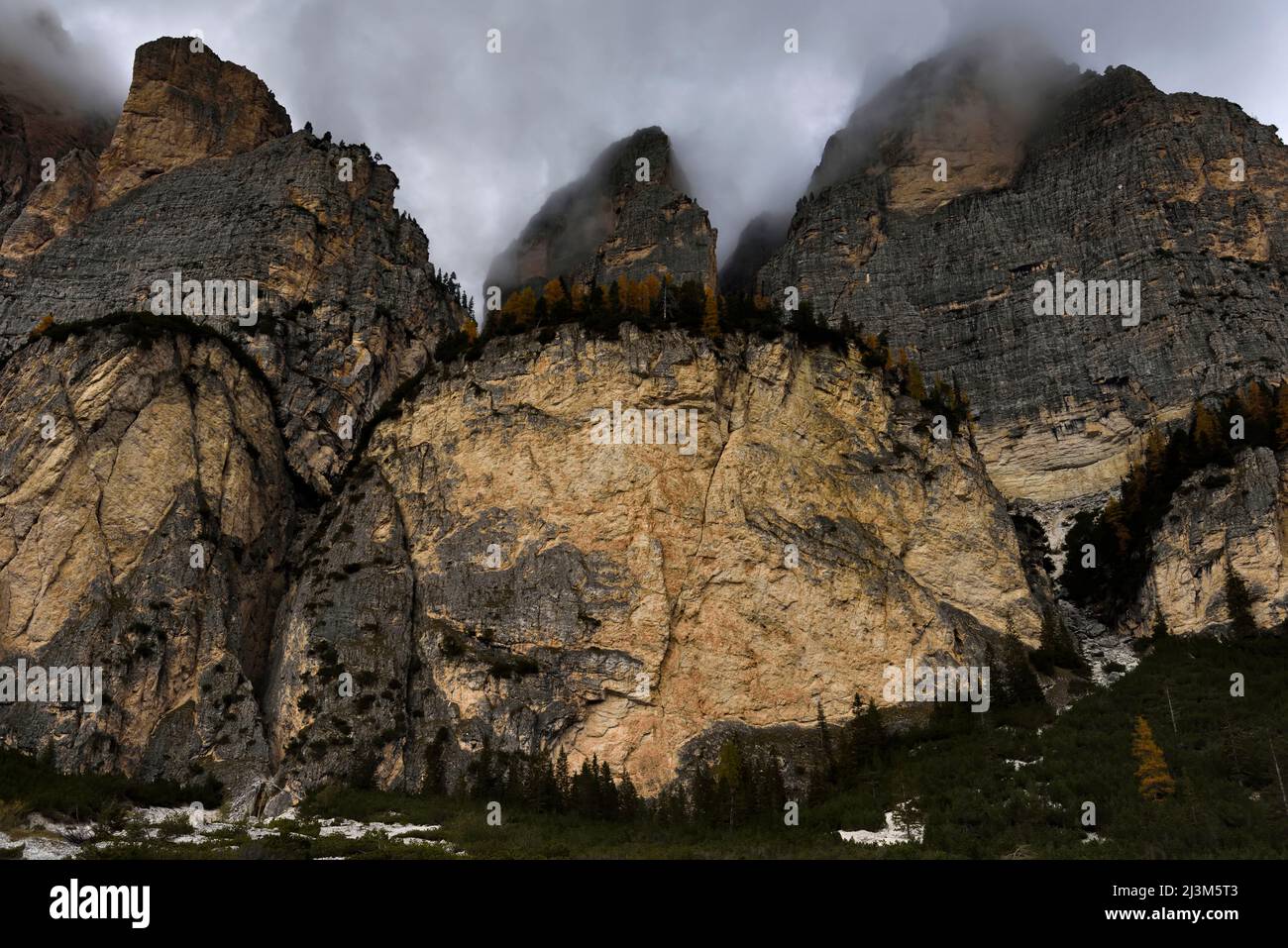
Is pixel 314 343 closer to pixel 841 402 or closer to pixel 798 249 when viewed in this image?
pixel 841 402

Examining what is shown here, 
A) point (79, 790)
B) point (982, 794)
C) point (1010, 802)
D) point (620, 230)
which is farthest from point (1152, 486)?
point (79, 790)

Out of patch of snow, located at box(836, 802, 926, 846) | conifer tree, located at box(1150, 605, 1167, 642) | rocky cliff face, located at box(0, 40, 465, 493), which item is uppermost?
rocky cliff face, located at box(0, 40, 465, 493)

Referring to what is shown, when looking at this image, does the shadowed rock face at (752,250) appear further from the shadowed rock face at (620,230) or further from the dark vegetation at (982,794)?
the dark vegetation at (982,794)

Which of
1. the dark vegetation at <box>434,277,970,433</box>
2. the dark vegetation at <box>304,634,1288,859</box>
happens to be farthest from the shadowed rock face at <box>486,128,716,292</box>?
the dark vegetation at <box>304,634,1288,859</box>

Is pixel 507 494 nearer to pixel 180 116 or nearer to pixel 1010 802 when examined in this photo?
pixel 1010 802

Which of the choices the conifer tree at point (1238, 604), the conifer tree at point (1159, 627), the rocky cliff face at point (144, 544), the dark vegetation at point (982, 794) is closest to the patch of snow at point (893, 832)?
the dark vegetation at point (982, 794)

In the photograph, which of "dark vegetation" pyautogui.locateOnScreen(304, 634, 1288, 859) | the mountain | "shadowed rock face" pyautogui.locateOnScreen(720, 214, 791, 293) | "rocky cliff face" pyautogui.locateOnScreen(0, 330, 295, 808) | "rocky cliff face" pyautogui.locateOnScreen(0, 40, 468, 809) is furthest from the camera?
"shadowed rock face" pyautogui.locateOnScreen(720, 214, 791, 293)

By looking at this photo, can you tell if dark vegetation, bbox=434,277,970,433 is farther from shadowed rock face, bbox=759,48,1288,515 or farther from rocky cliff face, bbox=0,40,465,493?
shadowed rock face, bbox=759,48,1288,515
